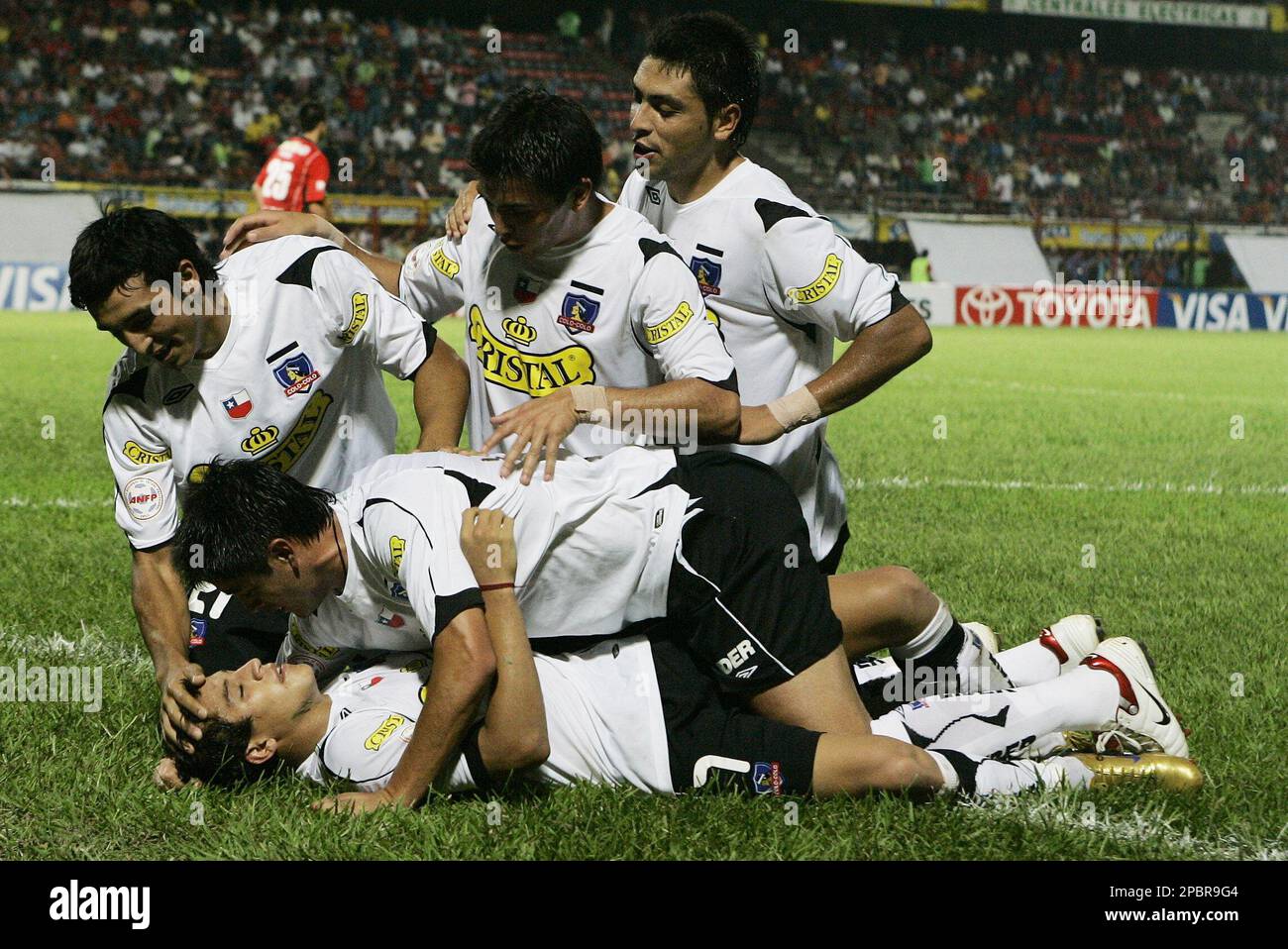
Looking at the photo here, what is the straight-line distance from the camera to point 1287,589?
241 inches

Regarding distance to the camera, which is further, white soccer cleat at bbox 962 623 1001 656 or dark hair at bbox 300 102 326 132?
dark hair at bbox 300 102 326 132

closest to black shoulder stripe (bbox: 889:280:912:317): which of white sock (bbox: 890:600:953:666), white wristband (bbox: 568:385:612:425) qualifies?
white sock (bbox: 890:600:953:666)

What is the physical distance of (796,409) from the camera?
4.00 meters

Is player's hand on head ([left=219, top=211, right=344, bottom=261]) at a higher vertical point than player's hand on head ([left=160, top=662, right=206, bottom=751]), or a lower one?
higher

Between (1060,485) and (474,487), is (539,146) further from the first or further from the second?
(1060,485)

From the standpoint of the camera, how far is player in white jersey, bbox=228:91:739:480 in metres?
3.58

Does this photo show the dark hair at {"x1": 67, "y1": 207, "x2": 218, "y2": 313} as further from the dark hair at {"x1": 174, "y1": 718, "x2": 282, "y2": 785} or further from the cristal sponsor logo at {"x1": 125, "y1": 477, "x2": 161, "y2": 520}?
the dark hair at {"x1": 174, "y1": 718, "x2": 282, "y2": 785}

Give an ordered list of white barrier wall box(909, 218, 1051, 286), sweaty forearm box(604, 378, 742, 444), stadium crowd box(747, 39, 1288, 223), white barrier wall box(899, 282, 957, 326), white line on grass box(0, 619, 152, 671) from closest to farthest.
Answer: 1. sweaty forearm box(604, 378, 742, 444)
2. white line on grass box(0, 619, 152, 671)
3. white barrier wall box(899, 282, 957, 326)
4. white barrier wall box(909, 218, 1051, 286)
5. stadium crowd box(747, 39, 1288, 223)

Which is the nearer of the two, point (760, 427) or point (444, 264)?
point (760, 427)

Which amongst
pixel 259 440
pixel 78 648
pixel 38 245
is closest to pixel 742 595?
pixel 259 440

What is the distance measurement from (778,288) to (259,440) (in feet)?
5.49

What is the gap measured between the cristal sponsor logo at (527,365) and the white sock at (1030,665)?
5.26 feet

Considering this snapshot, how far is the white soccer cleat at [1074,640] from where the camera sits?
4340mm
